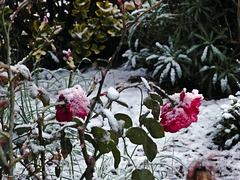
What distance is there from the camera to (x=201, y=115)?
108 inches

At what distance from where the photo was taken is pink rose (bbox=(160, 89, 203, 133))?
109 centimetres

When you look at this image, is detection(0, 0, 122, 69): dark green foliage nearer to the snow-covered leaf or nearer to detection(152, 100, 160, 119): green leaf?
the snow-covered leaf

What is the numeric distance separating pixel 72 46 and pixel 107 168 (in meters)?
1.74

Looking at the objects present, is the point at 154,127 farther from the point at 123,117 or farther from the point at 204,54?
the point at 204,54

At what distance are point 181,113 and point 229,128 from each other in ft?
4.61

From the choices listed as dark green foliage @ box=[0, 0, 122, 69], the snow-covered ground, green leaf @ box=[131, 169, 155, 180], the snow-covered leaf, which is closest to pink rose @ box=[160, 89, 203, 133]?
green leaf @ box=[131, 169, 155, 180]

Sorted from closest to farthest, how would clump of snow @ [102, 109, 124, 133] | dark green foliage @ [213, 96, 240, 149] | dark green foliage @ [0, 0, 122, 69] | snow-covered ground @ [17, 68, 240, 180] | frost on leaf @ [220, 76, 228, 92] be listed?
clump of snow @ [102, 109, 124, 133]
snow-covered ground @ [17, 68, 240, 180]
dark green foliage @ [213, 96, 240, 149]
frost on leaf @ [220, 76, 228, 92]
dark green foliage @ [0, 0, 122, 69]

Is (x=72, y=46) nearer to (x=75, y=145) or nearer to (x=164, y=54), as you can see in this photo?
(x=164, y=54)

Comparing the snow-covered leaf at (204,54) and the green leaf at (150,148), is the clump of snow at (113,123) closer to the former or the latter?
the green leaf at (150,148)

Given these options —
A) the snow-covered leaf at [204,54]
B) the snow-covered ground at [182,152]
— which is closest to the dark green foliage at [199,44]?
the snow-covered leaf at [204,54]

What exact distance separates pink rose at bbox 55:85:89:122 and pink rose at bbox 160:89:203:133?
0.21 metres

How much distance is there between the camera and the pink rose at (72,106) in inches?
41.3

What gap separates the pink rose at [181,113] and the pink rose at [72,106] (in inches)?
8.3

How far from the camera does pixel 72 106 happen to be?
105 cm
